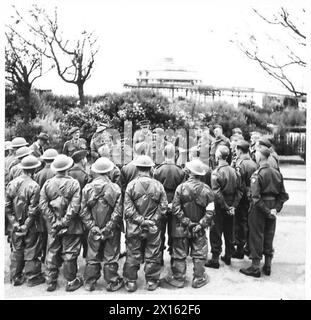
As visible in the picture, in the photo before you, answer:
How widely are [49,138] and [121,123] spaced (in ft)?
5.43

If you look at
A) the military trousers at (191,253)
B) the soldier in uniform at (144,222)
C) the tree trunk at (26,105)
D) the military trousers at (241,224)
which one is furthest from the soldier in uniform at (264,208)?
the tree trunk at (26,105)

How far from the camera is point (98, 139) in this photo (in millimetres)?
7801

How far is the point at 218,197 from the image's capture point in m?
6.18

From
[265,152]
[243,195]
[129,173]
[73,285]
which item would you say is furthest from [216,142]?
[73,285]

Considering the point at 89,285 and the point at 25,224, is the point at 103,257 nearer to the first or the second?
the point at 89,285

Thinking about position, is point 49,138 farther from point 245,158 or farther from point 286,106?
point 286,106

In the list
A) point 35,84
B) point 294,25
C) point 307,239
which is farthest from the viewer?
point 35,84

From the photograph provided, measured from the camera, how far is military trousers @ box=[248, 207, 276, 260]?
19.9 ft

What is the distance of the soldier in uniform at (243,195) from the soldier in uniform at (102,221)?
227 cm

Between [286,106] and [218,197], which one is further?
[286,106]

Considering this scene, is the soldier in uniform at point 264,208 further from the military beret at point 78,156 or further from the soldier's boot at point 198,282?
the military beret at point 78,156

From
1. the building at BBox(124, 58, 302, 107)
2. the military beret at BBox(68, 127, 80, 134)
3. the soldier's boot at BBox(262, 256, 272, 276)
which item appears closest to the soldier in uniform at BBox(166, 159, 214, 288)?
the soldier's boot at BBox(262, 256, 272, 276)
